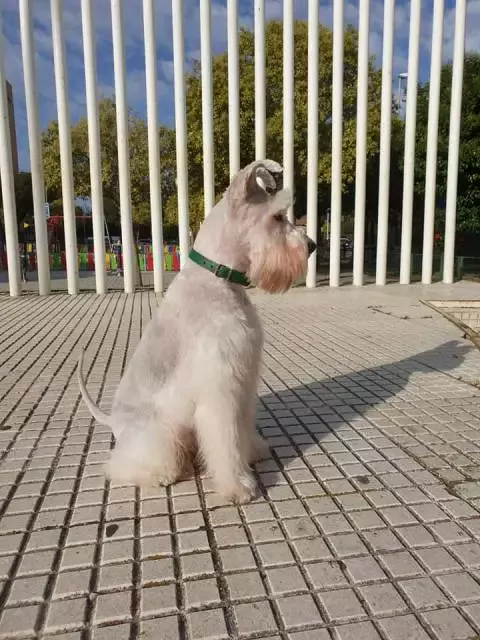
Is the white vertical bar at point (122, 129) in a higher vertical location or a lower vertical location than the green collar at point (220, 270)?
higher

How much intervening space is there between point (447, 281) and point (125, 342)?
11.4 metres

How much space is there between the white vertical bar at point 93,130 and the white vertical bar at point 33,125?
127cm

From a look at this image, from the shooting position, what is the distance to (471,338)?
22.9 feet

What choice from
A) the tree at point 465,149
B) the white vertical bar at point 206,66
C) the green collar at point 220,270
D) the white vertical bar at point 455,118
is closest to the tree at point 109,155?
the white vertical bar at point 206,66

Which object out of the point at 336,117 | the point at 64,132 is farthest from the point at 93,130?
the point at 336,117

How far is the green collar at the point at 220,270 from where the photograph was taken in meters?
2.71

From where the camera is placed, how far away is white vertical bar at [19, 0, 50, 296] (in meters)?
12.3

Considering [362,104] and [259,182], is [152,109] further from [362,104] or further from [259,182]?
[259,182]

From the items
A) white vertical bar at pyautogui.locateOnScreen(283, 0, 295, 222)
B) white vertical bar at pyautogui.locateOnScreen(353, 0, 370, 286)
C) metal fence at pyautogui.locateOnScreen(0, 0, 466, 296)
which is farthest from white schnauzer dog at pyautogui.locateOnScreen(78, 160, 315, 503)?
white vertical bar at pyautogui.locateOnScreen(353, 0, 370, 286)

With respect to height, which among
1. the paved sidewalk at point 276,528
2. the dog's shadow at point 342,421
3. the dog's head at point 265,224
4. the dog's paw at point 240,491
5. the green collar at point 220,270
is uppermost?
the dog's head at point 265,224

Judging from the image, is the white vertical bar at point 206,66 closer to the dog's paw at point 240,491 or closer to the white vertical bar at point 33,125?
the white vertical bar at point 33,125

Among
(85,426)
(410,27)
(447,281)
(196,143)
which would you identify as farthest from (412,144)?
(85,426)

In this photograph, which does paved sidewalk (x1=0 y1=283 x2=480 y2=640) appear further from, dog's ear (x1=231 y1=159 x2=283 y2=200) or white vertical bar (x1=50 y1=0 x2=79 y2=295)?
white vertical bar (x1=50 y1=0 x2=79 y2=295)

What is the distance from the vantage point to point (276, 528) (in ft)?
8.12
